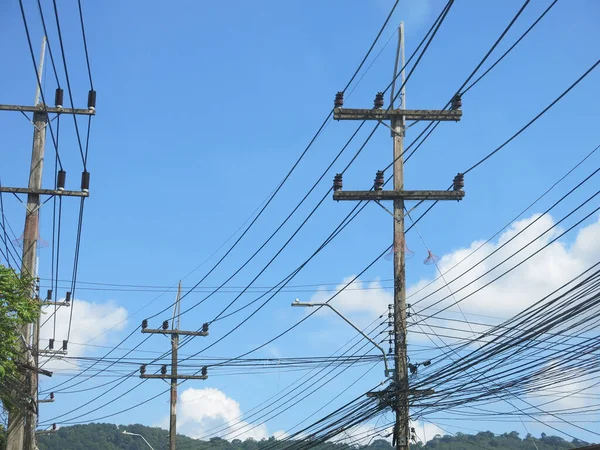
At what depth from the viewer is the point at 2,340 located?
2164 cm

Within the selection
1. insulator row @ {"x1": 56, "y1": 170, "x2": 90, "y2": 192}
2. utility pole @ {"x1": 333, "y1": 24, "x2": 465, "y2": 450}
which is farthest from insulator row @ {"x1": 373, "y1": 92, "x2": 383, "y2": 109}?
insulator row @ {"x1": 56, "y1": 170, "x2": 90, "y2": 192}

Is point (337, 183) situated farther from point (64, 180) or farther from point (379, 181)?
point (64, 180)

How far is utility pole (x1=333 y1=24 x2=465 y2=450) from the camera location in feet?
76.0

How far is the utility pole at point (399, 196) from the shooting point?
23156 mm

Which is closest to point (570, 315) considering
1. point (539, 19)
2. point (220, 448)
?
point (539, 19)

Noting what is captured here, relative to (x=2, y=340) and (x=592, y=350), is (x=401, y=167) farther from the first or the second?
(x=2, y=340)

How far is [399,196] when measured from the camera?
23984 millimetres

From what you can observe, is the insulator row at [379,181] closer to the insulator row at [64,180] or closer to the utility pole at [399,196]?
the utility pole at [399,196]

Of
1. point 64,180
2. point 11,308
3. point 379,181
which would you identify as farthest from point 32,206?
point 379,181

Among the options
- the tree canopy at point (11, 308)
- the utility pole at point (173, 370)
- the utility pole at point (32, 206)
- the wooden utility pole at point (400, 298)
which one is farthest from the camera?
the utility pole at point (173, 370)

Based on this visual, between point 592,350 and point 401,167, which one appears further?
point 401,167

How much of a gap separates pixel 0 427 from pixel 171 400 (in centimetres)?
954

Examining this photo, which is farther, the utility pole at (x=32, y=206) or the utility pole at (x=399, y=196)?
the utility pole at (x=32, y=206)

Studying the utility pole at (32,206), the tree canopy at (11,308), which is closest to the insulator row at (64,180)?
the utility pole at (32,206)
